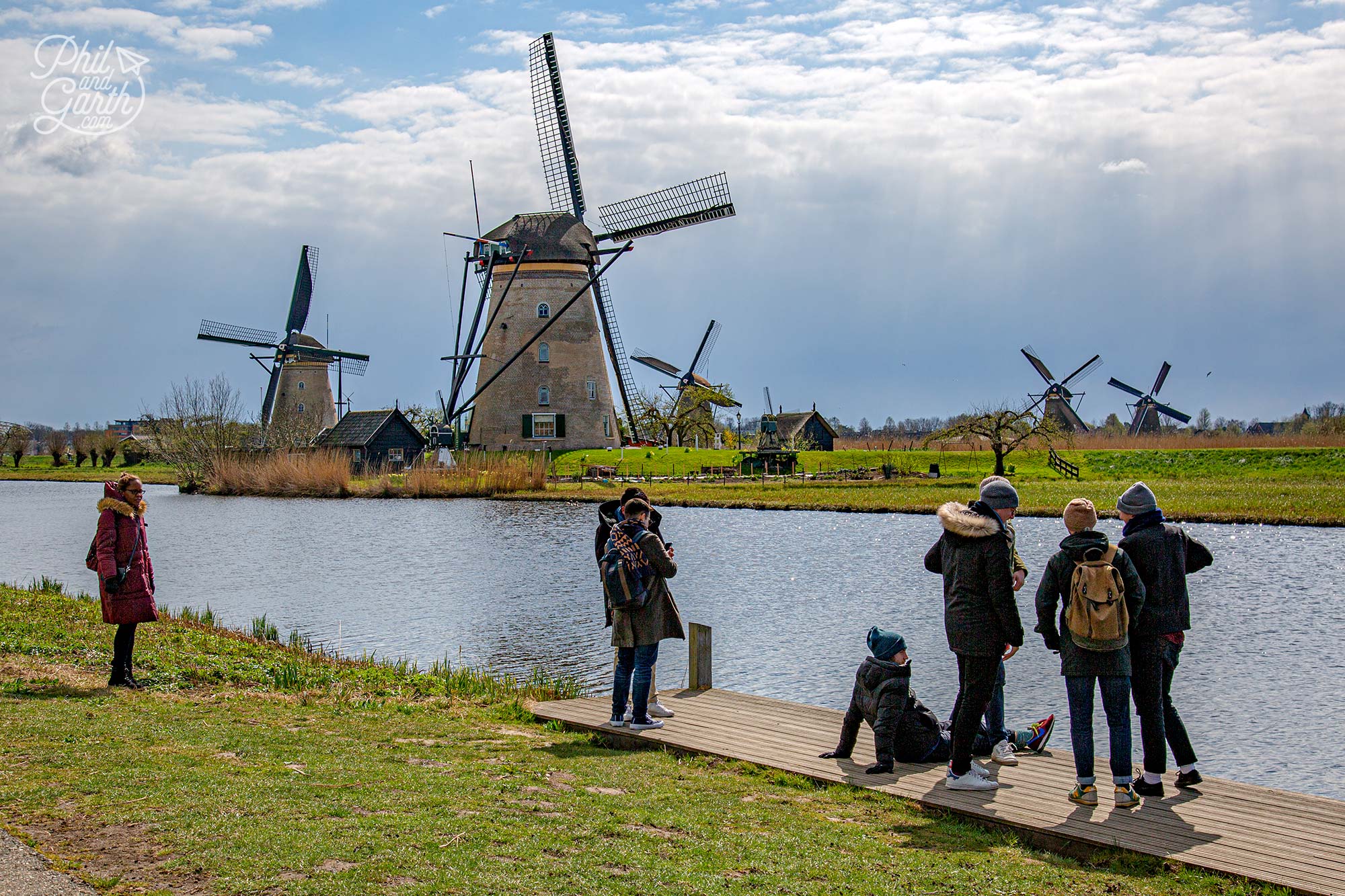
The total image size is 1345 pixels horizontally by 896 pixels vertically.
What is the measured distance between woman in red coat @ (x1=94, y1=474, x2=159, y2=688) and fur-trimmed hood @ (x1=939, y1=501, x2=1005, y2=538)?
20.9ft

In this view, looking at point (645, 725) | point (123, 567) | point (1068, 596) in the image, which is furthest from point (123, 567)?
point (1068, 596)

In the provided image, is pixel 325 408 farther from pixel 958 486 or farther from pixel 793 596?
pixel 793 596

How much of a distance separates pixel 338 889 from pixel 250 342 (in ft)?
230

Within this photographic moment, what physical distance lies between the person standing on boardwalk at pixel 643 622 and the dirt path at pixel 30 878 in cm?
382

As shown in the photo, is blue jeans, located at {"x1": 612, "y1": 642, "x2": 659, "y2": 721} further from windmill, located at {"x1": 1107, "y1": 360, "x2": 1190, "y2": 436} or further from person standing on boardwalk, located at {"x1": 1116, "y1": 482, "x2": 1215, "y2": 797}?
windmill, located at {"x1": 1107, "y1": 360, "x2": 1190, "y2": 436}

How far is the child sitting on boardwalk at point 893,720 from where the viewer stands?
269 inches

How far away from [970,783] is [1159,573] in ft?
5.13

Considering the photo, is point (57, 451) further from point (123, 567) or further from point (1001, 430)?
point (123, 567)

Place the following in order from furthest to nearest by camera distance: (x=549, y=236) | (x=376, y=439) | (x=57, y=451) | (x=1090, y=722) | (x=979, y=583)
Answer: (x=57, y=451) < (x=376, y=439) < (x=549, y=236) < (x=979, y=583) < (x=1090, y=722)

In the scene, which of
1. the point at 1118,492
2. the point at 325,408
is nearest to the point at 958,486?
the point at 1118,492

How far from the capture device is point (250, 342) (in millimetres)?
69750

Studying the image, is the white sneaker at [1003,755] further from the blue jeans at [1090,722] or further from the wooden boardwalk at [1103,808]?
the blue jeans at [1090,722]

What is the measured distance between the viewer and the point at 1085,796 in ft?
20.0

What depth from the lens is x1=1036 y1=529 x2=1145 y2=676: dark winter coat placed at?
5.90 meters
